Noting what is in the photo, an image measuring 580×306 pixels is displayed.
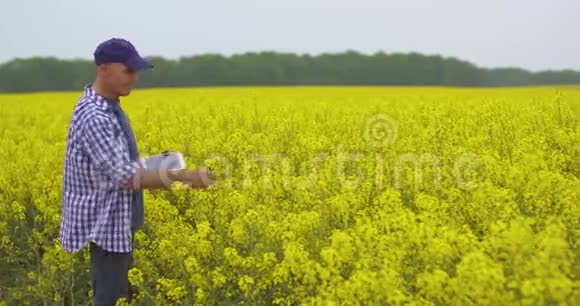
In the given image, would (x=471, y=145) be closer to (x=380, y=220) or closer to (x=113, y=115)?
(x=380, y=220)

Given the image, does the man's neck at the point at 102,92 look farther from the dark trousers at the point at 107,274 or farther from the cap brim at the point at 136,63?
the dark trousers at the point at 107,274

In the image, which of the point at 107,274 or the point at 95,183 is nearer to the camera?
the point at 95,183

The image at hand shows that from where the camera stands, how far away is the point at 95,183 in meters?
3.91

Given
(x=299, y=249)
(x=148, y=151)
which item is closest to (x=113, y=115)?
(x=299, y=249)

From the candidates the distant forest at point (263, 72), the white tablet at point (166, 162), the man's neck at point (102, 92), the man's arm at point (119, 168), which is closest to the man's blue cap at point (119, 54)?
the man's neck at point (102, 92)

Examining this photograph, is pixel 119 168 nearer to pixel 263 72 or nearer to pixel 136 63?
pixel 136 63

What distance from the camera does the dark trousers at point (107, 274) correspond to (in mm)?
4059

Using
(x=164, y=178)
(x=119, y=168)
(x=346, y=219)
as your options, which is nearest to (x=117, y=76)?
(x=119, y=168)

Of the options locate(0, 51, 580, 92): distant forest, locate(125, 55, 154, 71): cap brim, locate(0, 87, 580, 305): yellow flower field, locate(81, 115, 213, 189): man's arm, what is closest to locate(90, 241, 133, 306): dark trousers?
locate(0, 87, 580, 305): yellow flower field

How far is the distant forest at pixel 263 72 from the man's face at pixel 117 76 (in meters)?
35.9

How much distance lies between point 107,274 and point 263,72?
125 feet

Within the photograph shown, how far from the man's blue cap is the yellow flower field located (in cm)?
127

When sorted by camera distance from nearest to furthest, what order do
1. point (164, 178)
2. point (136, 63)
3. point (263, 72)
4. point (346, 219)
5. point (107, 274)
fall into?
point (164, 178) < point (136, 63) < point (107, 274) < point (346, 219) < point (263, 72)

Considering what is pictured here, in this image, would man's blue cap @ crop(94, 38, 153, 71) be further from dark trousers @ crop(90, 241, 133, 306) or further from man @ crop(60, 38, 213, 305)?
dark trousers @ crop(90, 241, 133, 306)
